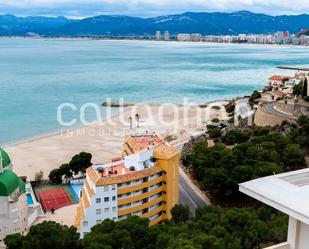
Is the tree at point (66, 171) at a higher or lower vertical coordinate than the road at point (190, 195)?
higher

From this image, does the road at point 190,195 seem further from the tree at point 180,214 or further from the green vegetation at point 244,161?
the tree at point 180,214

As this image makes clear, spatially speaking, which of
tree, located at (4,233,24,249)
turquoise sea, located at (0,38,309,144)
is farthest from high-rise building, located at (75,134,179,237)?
turquoise sea, located at (0,38,309,144)

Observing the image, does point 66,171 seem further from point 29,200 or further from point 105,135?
point 105,135

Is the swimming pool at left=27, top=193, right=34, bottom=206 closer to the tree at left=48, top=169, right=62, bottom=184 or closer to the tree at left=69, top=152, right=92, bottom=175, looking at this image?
the tree at left=48, top=169, right=62, bottom=184

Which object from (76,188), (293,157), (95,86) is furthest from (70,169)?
(95,86)

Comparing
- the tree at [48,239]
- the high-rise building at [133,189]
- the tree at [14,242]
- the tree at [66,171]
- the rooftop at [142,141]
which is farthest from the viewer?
the tree at [66,171]

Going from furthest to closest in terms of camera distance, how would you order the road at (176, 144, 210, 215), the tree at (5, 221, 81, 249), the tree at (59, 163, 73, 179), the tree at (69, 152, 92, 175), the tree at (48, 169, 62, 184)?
1. the tree at (69, 152, 92, 175)
2. the tree at (59, 163, 73, 179)
3. the tree at (48, 169, 62, 184)
4. the road at (176, 144, 210, 215)
5. the tree at (5, 221, 81, 249)

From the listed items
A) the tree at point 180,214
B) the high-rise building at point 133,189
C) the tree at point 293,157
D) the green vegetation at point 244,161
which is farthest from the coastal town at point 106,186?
the tree at point 293,157
